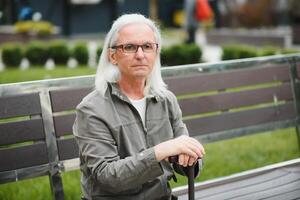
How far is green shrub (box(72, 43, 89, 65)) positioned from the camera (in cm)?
1426

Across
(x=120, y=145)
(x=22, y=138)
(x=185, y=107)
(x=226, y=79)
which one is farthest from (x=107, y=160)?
(x=226, y=79)

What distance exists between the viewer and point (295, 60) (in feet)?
14.2

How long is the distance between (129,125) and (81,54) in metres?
12.1

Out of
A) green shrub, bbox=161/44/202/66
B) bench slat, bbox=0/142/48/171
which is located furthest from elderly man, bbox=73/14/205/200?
green shrub, bbox=161/44/202/66

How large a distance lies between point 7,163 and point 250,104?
2036 mm

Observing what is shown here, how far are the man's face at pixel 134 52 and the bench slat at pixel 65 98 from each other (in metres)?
0.80

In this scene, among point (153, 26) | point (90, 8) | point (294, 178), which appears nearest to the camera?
point (153, 26)

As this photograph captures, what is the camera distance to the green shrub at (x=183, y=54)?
12609mm

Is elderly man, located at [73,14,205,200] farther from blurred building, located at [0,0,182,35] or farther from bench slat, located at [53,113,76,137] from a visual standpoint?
blurred building, located at [0,0,182,35]

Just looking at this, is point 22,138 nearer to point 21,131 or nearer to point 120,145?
point 21,131

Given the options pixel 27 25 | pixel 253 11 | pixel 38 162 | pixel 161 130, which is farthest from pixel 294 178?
pixel 253 11

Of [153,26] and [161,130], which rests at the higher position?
[153,26]

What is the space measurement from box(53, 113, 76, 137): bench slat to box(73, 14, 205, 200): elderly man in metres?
0.75

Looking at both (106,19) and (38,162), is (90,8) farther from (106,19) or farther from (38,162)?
(38,162)
